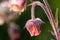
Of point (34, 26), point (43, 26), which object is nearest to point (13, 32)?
point (43, 26)

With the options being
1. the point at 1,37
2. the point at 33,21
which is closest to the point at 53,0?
the point at 1,37

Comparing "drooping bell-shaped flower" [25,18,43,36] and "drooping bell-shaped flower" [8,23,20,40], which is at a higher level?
"drooping bell-shaped flower" [25,18,43,36]

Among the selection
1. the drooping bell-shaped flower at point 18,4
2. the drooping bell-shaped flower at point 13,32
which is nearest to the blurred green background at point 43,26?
the drooping bell-shaped flower at point 13,32

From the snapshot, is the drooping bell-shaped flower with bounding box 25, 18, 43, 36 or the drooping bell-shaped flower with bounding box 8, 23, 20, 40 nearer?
the drooping bell-shaped flower with bounding box 25, 18, 43, 36

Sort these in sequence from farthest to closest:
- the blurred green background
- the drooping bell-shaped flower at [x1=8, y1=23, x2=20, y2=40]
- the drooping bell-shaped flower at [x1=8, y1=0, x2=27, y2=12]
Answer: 1. the drooping bell-shaped flower at [x1=8, y1=23, x2=20, y2=40]
2. the blurred green background
3. the drooping bell-shaped flower at [x1=8, y1=0, x2=27, y2=12]

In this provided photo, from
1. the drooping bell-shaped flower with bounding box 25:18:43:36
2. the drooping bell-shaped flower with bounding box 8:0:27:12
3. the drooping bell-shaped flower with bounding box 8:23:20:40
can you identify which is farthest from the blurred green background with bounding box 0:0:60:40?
the drooping bell-shaped flower with bounding box 8:0:27:12

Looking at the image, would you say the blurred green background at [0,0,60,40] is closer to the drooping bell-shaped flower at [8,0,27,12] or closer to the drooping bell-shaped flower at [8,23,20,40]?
the drooping bell-shaped flower at [8,23,20,40]

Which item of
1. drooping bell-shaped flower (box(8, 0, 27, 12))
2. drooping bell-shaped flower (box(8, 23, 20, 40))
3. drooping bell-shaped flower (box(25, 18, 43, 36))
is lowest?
drooping bell-shaped flower (box(8, 23, 20, 40))

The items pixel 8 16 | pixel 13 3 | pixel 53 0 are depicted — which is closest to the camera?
pixel 13 3

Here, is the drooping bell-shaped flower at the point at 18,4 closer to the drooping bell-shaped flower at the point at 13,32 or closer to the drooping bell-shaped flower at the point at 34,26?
the drooping bell-shaped flower at the point at 34,26

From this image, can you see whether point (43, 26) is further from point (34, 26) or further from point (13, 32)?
point (34, 26)

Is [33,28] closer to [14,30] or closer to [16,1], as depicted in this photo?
[16,1]
